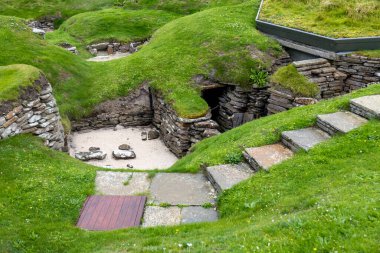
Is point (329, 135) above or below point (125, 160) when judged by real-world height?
above

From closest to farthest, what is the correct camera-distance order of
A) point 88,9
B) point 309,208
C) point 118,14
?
point 309,208 → point 118,14 → point 88,9

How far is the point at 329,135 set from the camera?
12609mm

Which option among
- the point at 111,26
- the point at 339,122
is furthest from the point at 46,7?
Result: the point at 339,122

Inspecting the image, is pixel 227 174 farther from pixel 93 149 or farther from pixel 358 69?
pixel 358 69

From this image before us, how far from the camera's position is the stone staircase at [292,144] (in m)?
11.9

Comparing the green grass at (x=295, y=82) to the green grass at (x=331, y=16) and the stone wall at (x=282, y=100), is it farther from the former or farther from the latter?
the green grass at (x=331, y=16)

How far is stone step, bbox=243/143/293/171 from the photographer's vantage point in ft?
39.1

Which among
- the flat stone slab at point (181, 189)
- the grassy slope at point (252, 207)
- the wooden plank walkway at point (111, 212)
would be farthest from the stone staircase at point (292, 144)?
the wooden plank walkway at point (111, 212)

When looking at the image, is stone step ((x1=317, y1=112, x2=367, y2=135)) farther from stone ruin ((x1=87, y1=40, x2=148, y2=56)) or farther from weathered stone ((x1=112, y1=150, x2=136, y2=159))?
stone ruin ((x1=87, y1=40, x2=148, y2=56))

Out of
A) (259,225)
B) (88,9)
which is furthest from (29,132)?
(88,9)

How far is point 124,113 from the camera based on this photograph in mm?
22016

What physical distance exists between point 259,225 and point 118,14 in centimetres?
3194

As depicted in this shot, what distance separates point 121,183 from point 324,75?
38.5 ft

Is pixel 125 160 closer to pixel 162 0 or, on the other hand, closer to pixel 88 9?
pixel 162 0
